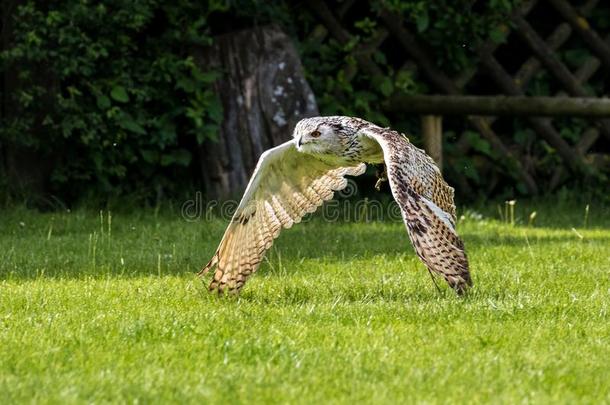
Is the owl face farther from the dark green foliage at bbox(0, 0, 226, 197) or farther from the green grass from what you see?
the dark green foliage at bbox(0, 0, 226, 197)

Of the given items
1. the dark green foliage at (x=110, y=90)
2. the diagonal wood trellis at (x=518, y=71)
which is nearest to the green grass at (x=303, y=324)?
the dark green foliage at (x=110, y=90)

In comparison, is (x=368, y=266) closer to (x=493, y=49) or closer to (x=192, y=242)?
(x=192, y=242)

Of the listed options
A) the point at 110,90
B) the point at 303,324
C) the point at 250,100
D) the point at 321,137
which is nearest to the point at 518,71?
the point at 250,100

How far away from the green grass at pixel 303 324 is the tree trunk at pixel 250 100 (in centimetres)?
163

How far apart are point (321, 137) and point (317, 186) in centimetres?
46

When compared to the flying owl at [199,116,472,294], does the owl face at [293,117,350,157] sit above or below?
above

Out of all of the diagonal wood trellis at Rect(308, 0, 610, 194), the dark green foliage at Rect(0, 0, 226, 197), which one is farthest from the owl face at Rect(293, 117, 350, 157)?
the diagonal wood trellis at Rect(308, 0, 610, 194)

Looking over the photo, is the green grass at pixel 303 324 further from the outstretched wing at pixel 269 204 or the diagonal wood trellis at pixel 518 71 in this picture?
the diagonal wood trellis at pixel 518 71

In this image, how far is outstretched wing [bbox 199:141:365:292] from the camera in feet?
20.9

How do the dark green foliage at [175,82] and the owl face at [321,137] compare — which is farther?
the dark green foliage at [175,82]

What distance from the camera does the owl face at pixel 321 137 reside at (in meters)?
6.48

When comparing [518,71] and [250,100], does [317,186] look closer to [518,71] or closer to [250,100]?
[250,100]

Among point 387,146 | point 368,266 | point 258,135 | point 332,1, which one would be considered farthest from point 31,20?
point 387,146

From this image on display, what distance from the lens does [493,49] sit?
11312 millimetres
